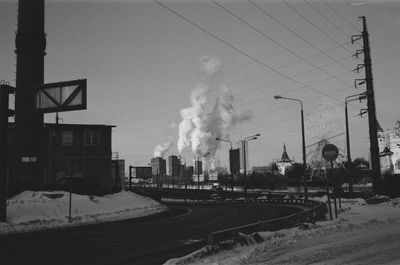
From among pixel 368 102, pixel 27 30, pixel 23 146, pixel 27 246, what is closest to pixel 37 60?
pixel 27 30

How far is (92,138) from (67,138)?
3.28 metres

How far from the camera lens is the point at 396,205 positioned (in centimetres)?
3044

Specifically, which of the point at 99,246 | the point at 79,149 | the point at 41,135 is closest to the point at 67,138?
the point at 79,149

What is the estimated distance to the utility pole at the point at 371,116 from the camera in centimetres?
4203

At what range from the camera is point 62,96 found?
865 inches

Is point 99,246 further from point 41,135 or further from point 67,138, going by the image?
point 67,138

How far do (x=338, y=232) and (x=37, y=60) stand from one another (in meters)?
33.4

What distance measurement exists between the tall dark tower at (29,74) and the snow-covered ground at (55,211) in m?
10.7

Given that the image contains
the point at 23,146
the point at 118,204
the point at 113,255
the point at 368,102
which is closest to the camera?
the point at 113,255

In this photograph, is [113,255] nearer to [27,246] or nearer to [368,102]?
[27,246]

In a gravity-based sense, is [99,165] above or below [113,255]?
above

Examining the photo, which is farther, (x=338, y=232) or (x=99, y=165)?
(x=99, y=165)

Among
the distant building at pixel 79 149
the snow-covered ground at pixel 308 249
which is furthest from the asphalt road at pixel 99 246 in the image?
the distant building at pixel 79 149

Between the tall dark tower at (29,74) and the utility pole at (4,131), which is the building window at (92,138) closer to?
the tall dark tower at (29,74)
